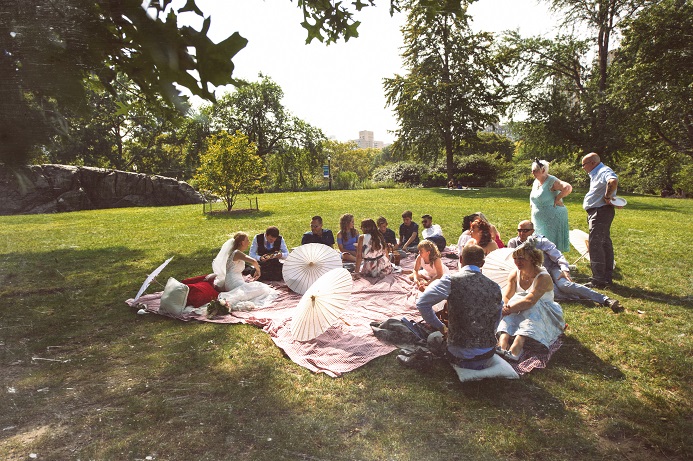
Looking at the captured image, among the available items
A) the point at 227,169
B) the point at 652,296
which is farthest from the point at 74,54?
the point at 227,169

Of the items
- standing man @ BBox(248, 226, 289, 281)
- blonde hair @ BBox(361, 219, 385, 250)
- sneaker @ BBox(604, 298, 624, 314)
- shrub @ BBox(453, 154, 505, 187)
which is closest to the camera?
sneaker @ BBox(604, 298, 624, 314)

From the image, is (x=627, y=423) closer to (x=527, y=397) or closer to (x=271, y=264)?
(x=527, y=397)

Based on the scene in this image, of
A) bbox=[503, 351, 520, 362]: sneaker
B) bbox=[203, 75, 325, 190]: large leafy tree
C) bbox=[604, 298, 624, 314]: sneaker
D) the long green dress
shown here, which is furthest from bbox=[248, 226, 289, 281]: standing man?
bbox=[203, 75, 325, 190]: large leafy tree

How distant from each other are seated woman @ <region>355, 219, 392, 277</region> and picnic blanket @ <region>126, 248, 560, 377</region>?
17 centimetres

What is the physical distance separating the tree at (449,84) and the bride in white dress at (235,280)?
2729cm

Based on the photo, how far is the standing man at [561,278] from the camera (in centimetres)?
570

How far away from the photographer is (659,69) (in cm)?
1579

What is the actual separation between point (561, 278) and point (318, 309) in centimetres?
401

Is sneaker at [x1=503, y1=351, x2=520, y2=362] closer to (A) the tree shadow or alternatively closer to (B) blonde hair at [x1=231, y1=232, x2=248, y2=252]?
(B) blonde hair at [x1=231, y1=232, x2=248, y2=252]

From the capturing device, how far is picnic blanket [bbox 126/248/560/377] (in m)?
4.36

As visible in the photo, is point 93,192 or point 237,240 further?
point 93,192

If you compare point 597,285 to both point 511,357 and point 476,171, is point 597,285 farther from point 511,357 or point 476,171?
point 476,171

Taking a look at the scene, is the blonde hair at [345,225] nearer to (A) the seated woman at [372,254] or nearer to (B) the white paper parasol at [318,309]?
(A) the seated woman at [372,254]

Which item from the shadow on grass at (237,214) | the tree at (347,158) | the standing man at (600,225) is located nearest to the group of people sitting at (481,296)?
the standing man at (600,225)
